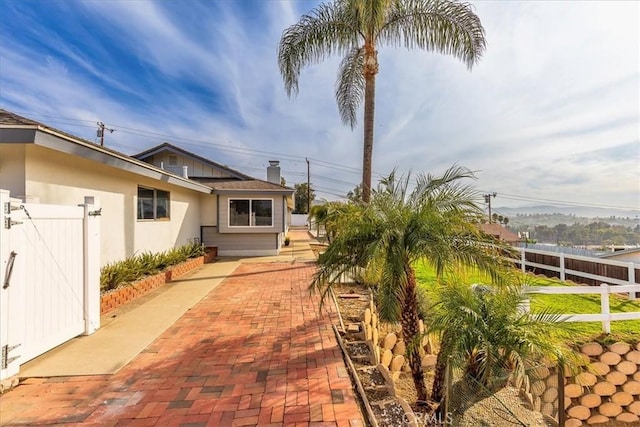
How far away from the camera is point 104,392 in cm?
334

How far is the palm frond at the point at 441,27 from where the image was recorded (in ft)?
28.1

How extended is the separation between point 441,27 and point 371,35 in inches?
78.1

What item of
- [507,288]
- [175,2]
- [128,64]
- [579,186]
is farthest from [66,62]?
[579,186]

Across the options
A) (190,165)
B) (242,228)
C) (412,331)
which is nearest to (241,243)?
(242,228)

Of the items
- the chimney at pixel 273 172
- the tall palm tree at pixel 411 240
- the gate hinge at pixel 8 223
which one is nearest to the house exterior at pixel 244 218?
the chimney at pixel 273 172

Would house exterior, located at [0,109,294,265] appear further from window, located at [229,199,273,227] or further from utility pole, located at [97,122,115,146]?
utility pole, located at [97,122,115,146]

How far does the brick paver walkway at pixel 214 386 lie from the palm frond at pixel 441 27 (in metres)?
8.25

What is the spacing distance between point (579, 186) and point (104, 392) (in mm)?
33275

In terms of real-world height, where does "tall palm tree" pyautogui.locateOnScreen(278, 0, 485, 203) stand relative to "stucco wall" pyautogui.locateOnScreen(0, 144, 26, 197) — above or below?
above

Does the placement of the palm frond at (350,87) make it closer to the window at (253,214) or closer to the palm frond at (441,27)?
the palm frond at (441,27)

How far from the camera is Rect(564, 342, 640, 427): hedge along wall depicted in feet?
17.8

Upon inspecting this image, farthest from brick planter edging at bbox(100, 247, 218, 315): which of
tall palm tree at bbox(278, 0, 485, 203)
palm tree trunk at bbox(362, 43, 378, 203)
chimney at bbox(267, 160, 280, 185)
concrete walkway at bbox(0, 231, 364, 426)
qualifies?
chimney at bbox(267, 160, 280, 185)

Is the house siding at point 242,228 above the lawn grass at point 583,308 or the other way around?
above

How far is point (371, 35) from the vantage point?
28.2 feet
